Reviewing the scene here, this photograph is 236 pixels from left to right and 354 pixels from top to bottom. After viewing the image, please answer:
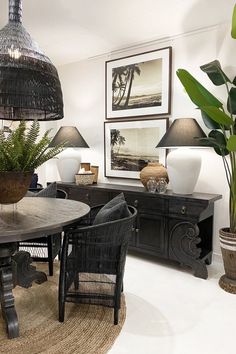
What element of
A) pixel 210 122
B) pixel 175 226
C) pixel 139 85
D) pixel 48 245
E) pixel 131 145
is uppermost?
pixel 139 85

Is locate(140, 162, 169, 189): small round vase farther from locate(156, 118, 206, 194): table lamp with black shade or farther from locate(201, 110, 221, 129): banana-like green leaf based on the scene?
locate(201, 110, 221, 129): banana-like green leaf

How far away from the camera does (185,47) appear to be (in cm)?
334

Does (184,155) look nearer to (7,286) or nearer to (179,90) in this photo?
(179,90)

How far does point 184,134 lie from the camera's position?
117 inches

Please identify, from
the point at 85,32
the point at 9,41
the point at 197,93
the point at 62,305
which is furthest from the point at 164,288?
the point at 85,32

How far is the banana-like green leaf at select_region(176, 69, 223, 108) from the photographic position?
251 centimetres

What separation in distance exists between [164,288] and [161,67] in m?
2.54

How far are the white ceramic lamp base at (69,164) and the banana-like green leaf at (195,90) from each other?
6.24 ft

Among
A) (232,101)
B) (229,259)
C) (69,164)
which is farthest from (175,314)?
(69,164)

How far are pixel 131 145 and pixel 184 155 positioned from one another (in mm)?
1040

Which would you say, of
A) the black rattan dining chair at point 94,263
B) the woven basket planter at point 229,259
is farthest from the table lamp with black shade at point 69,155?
the woven basket planter at point 229,259

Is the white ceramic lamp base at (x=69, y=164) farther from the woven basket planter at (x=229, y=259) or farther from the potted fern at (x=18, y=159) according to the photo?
→ the woven basket planter at (x=229, y=259)

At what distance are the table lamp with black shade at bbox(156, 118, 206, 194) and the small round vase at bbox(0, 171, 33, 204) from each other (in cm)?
158

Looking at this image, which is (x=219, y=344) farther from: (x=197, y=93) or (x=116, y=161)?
(x=116, y=161)
